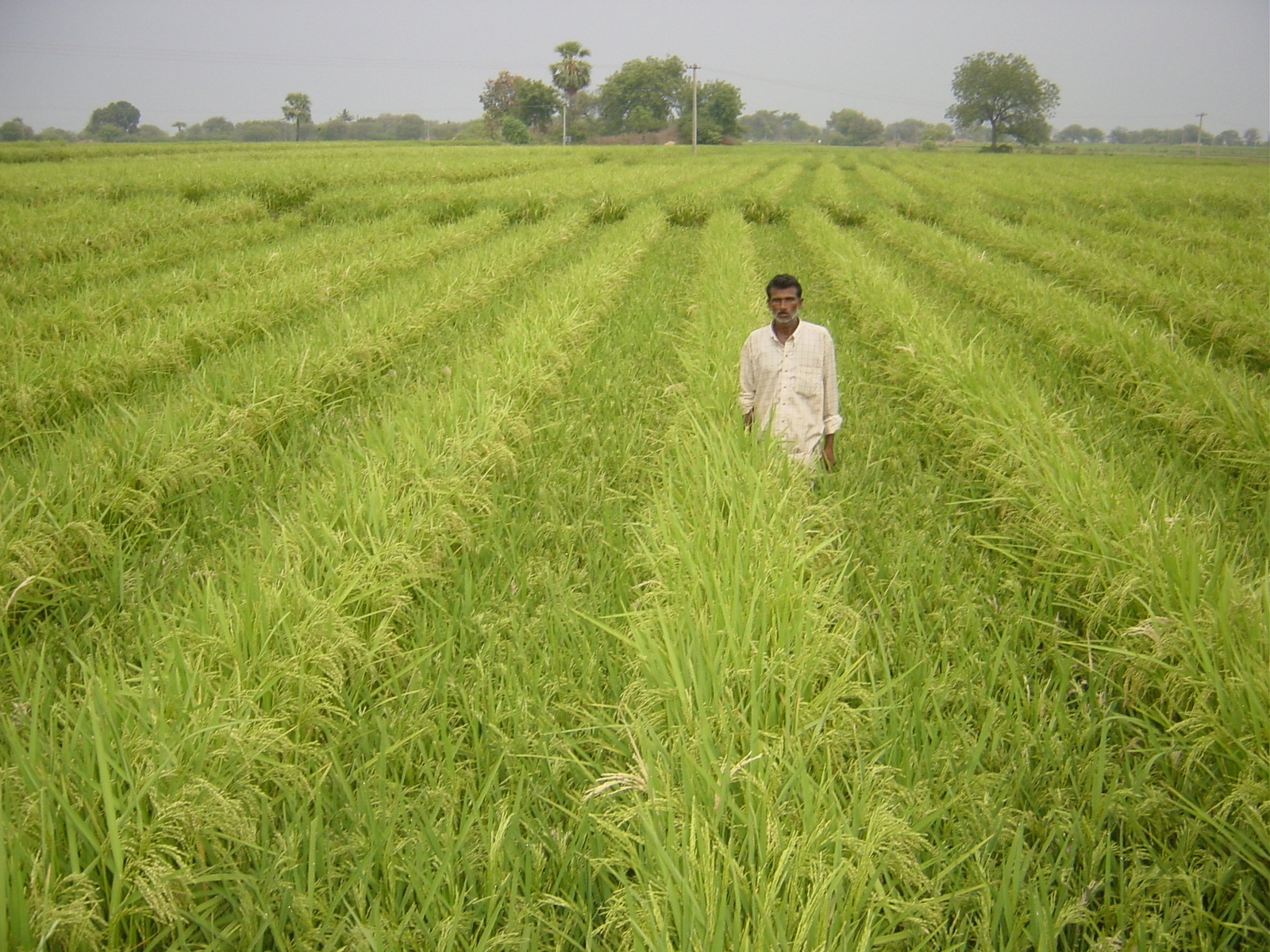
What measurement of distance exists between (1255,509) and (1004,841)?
8.73 feet

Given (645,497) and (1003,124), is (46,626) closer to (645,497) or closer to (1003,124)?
(645,497)

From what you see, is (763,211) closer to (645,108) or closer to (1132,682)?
(1132,682)

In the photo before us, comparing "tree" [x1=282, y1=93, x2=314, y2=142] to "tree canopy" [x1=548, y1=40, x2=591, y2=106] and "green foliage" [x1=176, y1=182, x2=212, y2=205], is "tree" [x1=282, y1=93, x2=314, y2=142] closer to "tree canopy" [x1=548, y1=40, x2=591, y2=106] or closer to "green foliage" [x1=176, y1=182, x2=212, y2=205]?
"tree canopy" [x1=548, y1=40, x2=591, y2=106]

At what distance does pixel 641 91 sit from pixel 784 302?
107957 millimetres

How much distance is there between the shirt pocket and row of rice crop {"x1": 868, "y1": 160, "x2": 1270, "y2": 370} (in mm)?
3377

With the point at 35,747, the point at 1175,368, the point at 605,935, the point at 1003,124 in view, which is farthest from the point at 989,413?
the point at 1003,124

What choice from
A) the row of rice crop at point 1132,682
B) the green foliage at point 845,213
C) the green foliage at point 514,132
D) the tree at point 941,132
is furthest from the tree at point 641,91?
the row of rice crop at point 1132,682

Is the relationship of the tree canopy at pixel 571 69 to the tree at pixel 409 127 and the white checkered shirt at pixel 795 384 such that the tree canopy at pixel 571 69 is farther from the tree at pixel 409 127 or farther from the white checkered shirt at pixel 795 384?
the white checkered shirt at pixel 795 384

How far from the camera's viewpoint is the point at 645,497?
3699mm

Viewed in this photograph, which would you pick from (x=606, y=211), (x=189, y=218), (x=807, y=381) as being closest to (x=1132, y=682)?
(x=807, y=381)

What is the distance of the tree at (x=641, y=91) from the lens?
99.4 metres

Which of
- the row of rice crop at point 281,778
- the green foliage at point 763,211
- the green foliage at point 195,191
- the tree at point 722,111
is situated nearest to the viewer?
the row of rice crop at point 281,778

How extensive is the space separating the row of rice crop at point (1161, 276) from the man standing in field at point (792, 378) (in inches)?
130

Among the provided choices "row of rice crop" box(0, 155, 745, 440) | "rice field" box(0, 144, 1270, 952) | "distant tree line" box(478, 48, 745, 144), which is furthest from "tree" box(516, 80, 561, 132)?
"rice field" box(0, 144, 1270, 952)
